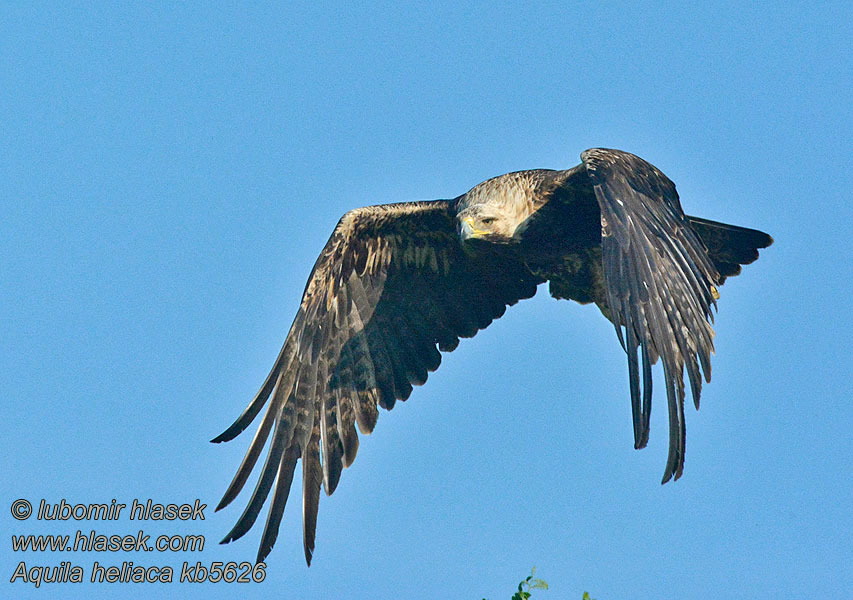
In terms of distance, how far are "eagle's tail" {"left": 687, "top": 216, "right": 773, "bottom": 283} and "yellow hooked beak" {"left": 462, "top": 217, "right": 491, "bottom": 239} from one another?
1.74m

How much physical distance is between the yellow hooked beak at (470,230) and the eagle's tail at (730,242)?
174 cm

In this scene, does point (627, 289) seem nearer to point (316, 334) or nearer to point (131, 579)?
point (316, 334)

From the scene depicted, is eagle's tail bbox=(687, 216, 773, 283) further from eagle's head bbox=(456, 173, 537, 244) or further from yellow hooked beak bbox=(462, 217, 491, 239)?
yellow hooked beak bbox=(462, 217, 491, 239)

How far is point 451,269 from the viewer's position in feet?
35.2

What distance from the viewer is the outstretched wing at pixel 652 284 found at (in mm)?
7160

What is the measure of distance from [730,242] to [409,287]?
2722mm

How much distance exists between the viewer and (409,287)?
424 inches

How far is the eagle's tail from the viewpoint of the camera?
1016 centimetres

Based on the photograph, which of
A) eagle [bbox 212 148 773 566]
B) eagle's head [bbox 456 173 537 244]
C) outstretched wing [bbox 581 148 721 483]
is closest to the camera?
outstretched wing [bbox 581 148 721 483]

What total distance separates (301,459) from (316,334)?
1106 millimetres

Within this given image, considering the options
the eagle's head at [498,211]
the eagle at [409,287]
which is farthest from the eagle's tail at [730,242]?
the eagle's head at [498,211]

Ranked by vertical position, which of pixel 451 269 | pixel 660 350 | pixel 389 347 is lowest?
pixel 660 350

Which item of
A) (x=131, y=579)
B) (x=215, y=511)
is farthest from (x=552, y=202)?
(x=131, y=579)

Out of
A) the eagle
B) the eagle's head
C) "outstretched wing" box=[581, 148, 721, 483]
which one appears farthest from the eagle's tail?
the eagle's head
